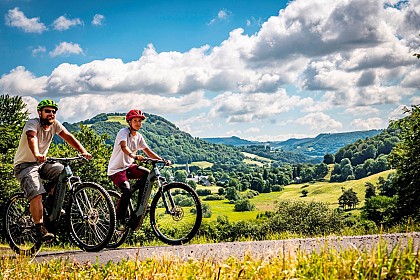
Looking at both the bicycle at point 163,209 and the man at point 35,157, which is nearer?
the man at point 35,157

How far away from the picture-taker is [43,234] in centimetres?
828

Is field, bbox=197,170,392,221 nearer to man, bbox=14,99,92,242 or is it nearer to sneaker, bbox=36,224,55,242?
sneaker, bbox=36,224,55,242

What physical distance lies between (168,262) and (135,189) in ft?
11.0

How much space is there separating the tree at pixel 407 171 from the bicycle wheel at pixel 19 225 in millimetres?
24301

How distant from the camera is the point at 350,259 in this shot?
503cm

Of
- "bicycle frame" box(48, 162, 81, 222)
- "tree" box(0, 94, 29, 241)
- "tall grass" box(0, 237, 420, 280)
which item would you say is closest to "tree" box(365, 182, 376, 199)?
"tree" box(0, 94, 29, 241)

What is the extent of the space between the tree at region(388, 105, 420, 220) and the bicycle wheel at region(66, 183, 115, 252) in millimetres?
23781

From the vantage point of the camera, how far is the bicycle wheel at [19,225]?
871cm

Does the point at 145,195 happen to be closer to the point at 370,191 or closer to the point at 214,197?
the point at 370,191

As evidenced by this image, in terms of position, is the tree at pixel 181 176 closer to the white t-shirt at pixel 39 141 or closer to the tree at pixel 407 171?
the tree at pixel 407 171

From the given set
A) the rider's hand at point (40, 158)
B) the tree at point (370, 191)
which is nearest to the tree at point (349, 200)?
the tree at point (370, 191)

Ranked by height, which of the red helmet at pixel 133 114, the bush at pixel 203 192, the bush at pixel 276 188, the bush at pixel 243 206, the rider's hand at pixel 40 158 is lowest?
the bush at pixel 243 206

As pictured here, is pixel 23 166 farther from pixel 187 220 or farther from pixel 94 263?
pixel 187 220

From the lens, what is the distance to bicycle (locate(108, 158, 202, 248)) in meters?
8.97
